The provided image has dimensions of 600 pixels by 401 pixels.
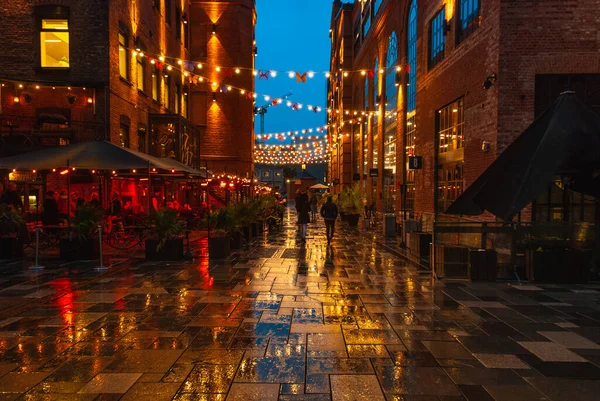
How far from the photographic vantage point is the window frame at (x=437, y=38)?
56.7 feet

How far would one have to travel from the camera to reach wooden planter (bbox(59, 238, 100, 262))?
1140cm

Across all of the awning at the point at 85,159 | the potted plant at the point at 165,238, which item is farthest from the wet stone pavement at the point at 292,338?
the awning at the point at 85,159

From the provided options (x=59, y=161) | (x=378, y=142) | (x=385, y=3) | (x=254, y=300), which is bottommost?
(x=254, y=300)

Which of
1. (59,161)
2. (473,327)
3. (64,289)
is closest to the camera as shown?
(473,327)

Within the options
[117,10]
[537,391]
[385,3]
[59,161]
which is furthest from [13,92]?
[385,3]

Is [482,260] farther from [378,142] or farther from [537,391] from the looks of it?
[378,142]

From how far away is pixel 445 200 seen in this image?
17.0 m

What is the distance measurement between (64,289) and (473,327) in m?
6.60

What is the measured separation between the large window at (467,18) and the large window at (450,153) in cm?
211

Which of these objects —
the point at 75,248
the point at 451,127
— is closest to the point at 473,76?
the point at 451,127

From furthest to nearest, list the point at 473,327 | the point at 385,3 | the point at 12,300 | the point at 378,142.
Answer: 1. the point at 378,142
2. the point at 385,3
3. the point at 12,300
4. the point at 473,327

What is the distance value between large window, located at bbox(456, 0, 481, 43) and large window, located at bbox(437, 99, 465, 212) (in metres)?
2.11

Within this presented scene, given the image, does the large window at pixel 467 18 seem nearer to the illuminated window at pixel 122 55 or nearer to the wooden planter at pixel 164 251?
the wooden planter at pixel 164 251

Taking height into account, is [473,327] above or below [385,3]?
below
